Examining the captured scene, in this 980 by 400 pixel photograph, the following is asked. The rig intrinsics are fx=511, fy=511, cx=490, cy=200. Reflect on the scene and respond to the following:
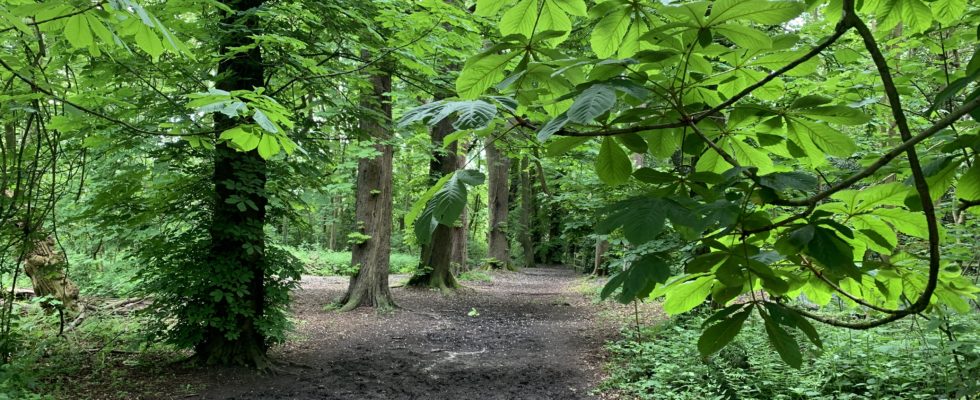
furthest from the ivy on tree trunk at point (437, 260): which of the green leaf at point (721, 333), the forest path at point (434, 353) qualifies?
→ the green leaf at point (721, 333)

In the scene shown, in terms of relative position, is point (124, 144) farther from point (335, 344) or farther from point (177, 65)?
point (335, 344)

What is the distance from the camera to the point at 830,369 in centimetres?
420

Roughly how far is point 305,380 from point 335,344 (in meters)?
1.69

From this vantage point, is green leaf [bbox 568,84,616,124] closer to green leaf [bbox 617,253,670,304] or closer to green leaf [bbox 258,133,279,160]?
green leaf [bbox 617,253,670,304]

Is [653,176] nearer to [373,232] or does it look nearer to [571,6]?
[571,6]

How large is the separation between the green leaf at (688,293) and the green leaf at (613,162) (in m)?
0.27

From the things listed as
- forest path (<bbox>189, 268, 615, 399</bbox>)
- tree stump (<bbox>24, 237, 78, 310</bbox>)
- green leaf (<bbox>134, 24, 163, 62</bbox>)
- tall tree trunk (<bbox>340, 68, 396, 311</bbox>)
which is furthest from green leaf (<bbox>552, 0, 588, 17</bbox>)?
tall tree trunk (<bbox>340, 68, 396, 311</bbox>)

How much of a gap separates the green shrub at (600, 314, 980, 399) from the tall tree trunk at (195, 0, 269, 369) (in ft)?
12.7


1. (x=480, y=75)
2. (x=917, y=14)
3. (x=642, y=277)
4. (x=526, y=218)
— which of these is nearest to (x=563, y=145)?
(x=480, y=75)

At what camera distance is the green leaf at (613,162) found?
112 centimetres

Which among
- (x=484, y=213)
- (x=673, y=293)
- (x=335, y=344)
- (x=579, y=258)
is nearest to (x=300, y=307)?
(x=335, y=344)

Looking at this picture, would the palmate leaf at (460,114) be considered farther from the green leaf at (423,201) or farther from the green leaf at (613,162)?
the green leaf at (613,162)

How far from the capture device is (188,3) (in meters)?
4.24

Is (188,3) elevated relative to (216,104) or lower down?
elevated
